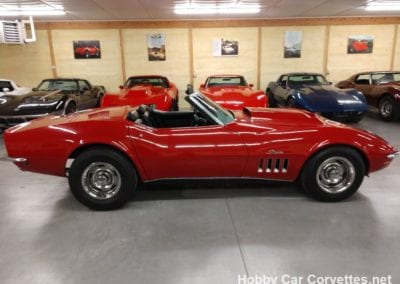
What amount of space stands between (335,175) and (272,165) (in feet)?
2.36

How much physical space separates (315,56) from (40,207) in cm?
1086

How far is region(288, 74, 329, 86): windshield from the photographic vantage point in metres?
8.87

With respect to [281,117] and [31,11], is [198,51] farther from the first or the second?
[281,117]

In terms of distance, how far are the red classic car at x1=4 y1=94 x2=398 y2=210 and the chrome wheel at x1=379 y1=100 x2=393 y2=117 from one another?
5.57 m

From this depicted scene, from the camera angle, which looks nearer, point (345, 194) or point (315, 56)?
point (345, 194)

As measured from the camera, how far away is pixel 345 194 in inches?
134

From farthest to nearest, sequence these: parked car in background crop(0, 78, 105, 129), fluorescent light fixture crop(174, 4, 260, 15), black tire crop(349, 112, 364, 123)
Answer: fluorescent light fixture crop(174, 4, 260, 15) → black tire crop(349, 112, 364, 123) → parked car in background crop(0, 78, 105, 129)

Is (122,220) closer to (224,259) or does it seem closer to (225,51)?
(224,259)

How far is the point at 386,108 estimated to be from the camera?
8.16 meters

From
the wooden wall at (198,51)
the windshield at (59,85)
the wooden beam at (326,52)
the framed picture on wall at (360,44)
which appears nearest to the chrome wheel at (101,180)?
the windshield at (59,85)

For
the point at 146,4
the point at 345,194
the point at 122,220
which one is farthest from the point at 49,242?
the point at 146,4

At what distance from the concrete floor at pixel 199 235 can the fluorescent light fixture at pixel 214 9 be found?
6.35 metres

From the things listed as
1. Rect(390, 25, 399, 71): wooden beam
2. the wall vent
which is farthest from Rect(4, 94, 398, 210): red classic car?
Rect(390, 25, 399, 71): wooden beam

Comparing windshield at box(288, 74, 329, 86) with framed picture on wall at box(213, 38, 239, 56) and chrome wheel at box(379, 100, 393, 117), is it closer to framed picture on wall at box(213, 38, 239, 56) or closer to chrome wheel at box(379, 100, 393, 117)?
chrome wheel at box(379, 100, 393, 117)
